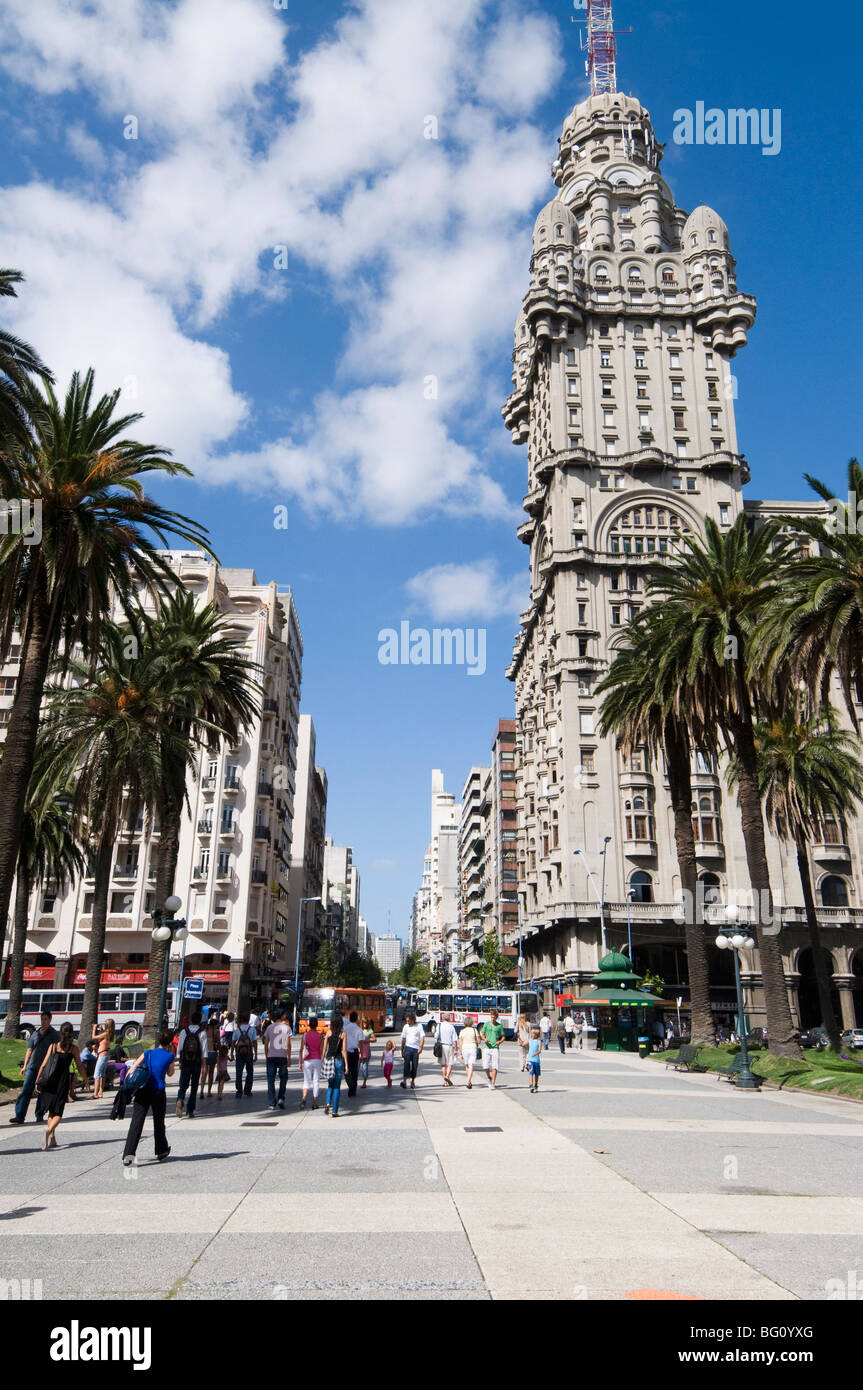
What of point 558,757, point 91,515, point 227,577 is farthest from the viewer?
point 227,577

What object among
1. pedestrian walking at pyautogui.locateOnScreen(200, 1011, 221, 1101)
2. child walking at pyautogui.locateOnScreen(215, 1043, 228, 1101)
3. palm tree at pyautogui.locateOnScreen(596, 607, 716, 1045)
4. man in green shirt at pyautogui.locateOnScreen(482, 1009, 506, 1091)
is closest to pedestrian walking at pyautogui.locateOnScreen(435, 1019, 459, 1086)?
man in green shirt at pyautogui.locateOnScreen(482, 1009, 506, 1091)

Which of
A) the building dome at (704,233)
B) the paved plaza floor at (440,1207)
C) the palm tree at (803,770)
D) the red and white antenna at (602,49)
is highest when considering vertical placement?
the red and white antenna at (602,49)

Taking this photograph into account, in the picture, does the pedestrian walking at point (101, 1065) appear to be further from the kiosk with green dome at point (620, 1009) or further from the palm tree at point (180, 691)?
the kiosk with green dome at point (620, 1009)

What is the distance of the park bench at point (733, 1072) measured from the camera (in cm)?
2600

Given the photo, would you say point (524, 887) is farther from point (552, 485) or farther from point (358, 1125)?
point (358, 1125)

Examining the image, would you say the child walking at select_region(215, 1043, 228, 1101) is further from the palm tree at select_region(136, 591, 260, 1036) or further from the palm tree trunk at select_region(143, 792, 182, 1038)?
the palm tree at select_region(136, 591, 260, 1036)

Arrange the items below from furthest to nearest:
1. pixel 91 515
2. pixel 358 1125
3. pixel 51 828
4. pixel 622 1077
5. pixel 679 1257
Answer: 1. pixel 51 828
2. pixel 622 1077
3. pixel 91 515
4. pixel 358 1125
5. pixel 679 1257

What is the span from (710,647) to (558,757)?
42.9 m

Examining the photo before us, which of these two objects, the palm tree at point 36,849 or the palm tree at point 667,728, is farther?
the palm tree at point 667,728

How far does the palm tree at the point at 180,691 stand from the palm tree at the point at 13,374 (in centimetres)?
977

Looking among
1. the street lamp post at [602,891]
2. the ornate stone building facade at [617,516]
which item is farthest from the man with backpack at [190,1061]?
the street lamp post at [602,891]

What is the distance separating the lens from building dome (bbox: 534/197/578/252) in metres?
86.5

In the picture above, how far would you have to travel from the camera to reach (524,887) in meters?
87.2

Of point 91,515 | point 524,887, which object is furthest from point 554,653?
point 91,515
